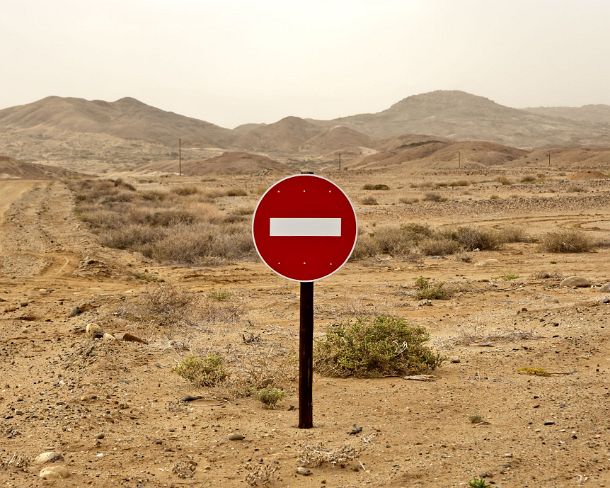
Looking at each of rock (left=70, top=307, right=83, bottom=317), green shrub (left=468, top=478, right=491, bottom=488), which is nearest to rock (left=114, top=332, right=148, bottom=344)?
rock (left=70, top=307, right=83, bottom=317)

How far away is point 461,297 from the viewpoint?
1094cm

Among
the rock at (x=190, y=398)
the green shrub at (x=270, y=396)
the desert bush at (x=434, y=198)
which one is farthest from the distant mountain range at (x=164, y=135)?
the green shrub at (x=270, y=396)

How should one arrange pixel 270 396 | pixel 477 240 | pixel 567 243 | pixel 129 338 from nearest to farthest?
pixel 270 396
pixel 129 338
pixel 567 243
pixel 477 240

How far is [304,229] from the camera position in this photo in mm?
4754

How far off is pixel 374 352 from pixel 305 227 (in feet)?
6.88

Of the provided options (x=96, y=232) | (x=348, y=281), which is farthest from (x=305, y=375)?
(x=96, y=232)

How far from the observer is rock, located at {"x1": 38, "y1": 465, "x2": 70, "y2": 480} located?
423 cm

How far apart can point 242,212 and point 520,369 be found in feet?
66.3

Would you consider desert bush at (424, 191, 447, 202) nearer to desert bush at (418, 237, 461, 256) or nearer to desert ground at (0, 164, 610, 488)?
desert bush at (418, 237, 461, 256)

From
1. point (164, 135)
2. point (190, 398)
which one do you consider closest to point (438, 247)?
point (190, 398)

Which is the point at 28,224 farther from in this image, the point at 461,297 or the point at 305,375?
the point at 305,375

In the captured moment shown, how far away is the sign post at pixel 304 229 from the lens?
473 cm

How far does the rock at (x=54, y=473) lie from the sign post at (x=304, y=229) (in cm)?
169

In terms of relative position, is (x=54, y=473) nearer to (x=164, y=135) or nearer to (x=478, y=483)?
(x=478, y=483)
